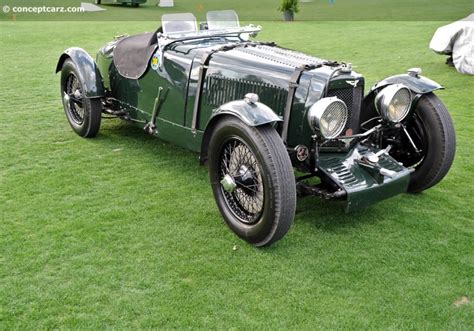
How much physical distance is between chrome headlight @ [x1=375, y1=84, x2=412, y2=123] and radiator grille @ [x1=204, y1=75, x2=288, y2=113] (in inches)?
30.7

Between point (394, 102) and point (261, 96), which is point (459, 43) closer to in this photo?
point (394, 102)

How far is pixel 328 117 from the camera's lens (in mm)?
3621

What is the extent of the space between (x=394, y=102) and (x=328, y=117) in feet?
2.39

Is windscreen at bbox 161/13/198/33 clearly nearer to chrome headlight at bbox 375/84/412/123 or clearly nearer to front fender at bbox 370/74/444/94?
front fender at bbox 370/74/444/94

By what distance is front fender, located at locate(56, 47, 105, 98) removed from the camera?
537 cm

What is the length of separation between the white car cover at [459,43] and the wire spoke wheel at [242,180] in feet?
23.2

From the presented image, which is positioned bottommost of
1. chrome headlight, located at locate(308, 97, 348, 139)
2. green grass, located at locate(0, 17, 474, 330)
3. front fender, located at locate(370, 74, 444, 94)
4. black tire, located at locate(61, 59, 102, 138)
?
green grass, located at locate(0, 17, 474, 330)

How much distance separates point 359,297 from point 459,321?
0.56m

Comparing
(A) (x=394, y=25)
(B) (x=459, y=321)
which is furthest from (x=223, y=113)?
(A) (x=394, y=25)

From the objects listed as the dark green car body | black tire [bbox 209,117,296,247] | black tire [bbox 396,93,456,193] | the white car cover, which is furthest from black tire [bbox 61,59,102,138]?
the white car cover

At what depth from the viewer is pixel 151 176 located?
4.75m

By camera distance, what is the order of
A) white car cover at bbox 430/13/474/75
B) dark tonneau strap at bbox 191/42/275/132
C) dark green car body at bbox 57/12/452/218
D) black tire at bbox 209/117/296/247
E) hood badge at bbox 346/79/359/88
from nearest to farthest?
1. black tire at bbox 209/117/296/247
2. dark green car body at bbox 57/12/452/218
3. hood badge at bbox 346/79/359/88
4. dark tonneau strap at bbox 191/42/275/132
5. white car cover at bbox 430/13/474/75

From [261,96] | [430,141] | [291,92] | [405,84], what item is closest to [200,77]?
[261,96]

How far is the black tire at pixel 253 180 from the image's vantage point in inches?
128
